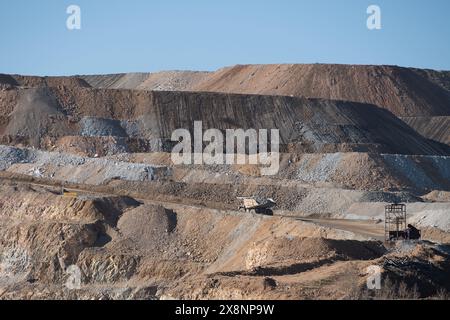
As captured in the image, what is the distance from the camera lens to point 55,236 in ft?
121

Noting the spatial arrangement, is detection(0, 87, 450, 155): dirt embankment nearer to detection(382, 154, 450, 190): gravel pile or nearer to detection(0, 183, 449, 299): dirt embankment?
detection(382, 154, 450, 190): gravel pile

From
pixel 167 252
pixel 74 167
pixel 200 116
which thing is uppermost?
pixel 200 116

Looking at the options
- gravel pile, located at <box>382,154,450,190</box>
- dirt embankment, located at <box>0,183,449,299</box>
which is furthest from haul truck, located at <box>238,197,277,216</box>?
gravel pile, located at <box>382,154,450,190</box>

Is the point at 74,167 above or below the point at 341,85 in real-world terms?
below

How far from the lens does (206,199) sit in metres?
49.4

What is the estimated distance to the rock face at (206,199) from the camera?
27469 mm

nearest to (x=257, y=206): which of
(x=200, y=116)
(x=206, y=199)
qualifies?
(x=206, y=199)

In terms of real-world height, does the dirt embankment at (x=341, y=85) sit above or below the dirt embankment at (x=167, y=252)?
above

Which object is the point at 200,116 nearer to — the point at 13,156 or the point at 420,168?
the point at 13,156

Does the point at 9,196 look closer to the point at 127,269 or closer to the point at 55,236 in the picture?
the point at 55,236

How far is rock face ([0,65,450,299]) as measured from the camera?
90.1ft

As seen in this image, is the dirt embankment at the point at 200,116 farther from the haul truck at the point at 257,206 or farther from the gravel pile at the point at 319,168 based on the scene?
the haul truck at the point at 257,206

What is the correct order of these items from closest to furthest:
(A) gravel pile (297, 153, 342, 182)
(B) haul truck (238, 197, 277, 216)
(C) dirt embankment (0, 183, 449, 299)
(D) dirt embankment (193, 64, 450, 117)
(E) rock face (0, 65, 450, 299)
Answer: (C) dirt embankment (0, 183, 449, 299) < (E) rock face (0, 65, 450, 299) < (B) haul truck (238, 197, 277, 216) < (A) gravel pile (297, 153, 342, 182) < (D) dirt embankment (193, 64, 450, 117)

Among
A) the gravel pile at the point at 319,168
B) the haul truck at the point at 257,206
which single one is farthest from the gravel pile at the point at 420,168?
the haul truck at the point at 257,206
